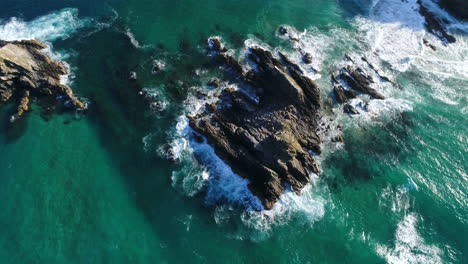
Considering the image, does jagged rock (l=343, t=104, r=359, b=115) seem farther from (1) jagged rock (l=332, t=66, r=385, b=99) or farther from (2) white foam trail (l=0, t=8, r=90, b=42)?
(2) white foam trail (l=0, t=8, r=90, b=42)

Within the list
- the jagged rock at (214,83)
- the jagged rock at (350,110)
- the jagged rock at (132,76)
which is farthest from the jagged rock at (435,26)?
the jagged rock at (132,76)

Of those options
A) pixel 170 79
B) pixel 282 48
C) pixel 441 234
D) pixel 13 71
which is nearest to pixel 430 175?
pixel 441 234

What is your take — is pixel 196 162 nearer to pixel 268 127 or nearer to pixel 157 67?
pixel 268 127

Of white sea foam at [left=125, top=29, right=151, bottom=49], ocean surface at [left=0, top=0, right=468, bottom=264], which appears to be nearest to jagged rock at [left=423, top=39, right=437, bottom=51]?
ocean surface at [left=0, top=0, right=468, bottom=264]

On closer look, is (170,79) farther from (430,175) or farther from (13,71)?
(430,175)

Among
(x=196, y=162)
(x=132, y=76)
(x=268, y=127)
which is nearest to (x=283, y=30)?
(x=268, y=127)

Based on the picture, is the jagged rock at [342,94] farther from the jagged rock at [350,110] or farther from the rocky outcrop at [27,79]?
the rocky outcrop at [27,79]
